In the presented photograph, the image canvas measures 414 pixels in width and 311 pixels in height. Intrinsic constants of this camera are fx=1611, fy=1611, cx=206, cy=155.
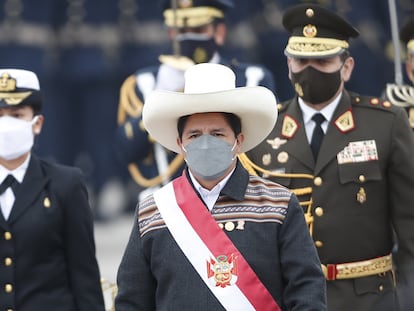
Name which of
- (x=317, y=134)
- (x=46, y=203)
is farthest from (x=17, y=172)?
(x=317, y=134)

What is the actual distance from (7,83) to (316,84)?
4.57ft

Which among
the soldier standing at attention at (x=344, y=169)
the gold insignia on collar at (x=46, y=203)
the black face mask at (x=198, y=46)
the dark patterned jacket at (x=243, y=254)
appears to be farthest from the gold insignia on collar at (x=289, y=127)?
the black face mask at (x=198, y=46)

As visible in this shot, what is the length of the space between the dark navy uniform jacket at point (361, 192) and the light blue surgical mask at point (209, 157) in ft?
4.60

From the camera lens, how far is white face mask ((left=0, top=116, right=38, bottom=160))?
23.2 feet

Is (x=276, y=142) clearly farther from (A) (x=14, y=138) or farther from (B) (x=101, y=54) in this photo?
(B) (x=101, y=54)

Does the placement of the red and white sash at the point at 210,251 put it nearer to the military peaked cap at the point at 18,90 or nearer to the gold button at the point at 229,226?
the gold button at the point at 229,226

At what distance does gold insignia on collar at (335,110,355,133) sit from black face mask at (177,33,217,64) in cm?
200

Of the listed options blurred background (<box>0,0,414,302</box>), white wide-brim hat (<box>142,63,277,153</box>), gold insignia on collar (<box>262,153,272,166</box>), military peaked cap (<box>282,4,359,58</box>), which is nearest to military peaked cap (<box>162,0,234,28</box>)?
military peaked cap (<box>282,4,359,58</box>)

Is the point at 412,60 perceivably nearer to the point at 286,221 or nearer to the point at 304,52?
the point at 304,52

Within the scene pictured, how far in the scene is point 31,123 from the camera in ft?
23.7

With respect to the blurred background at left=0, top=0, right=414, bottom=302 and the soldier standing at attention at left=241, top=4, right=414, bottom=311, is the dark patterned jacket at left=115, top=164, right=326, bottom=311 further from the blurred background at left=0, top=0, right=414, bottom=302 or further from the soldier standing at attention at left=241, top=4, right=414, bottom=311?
the blurred background at left=0, top=0, right=414, bottom=302

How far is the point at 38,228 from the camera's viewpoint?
274 inches

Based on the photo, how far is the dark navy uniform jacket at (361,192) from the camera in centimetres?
702

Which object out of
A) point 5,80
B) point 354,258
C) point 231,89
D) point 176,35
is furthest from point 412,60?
point 231,89
